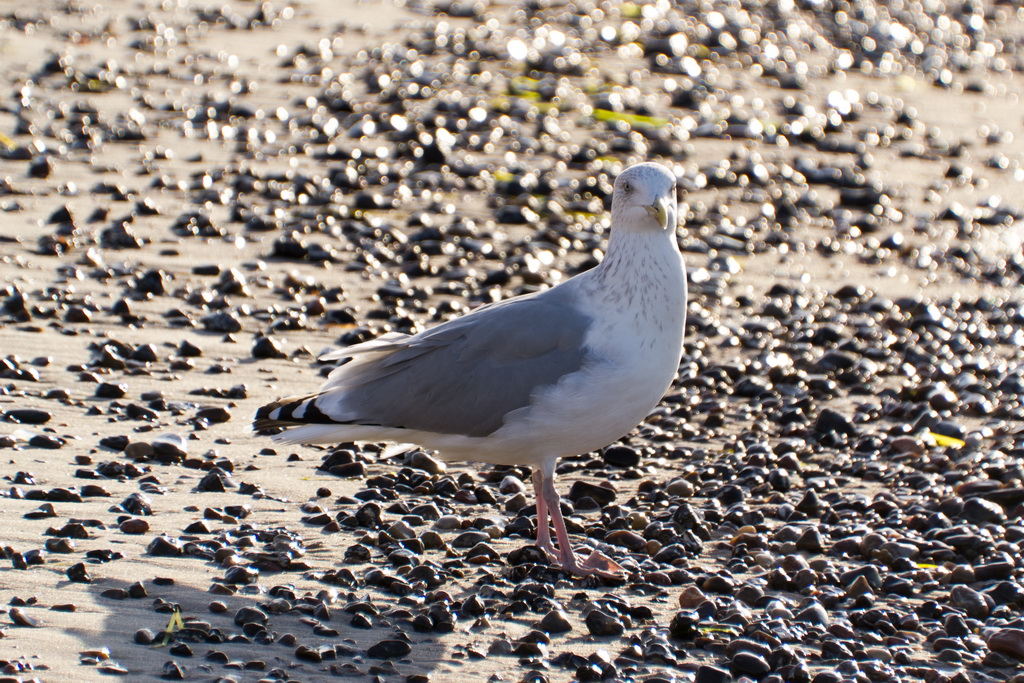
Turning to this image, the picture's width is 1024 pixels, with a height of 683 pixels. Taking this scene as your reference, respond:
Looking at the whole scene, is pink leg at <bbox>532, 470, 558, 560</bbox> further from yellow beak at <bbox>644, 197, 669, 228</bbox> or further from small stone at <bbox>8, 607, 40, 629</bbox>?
small stone at <bbox>8, 607, 40, 629</bbox>

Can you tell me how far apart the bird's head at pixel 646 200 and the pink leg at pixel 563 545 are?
114 cm

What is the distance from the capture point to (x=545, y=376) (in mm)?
5871

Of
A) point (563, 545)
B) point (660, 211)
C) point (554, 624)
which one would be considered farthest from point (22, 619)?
point (660, 211)

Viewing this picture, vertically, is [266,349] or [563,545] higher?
[266,349]

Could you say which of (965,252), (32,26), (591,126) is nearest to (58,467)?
(965,252)

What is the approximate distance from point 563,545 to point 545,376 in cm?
74

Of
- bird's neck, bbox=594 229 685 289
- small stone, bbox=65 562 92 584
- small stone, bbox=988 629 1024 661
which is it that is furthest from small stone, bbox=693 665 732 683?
small stone, bbox=65 562 92 584

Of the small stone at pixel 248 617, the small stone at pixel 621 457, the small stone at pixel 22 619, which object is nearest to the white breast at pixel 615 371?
the small stone at pixel 621 457

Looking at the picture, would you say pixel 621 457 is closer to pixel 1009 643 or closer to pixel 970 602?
pixel 970 602

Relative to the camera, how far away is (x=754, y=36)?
66.7 feet

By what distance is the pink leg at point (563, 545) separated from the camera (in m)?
5.84

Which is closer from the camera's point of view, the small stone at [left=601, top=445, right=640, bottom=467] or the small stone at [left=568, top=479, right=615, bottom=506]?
the small stone at [left=568, top=479, right=615, bottom=506]

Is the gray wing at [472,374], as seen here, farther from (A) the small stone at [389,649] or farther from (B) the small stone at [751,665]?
(B) the small stone at [751,665]

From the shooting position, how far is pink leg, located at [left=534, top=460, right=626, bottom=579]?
5.84m
